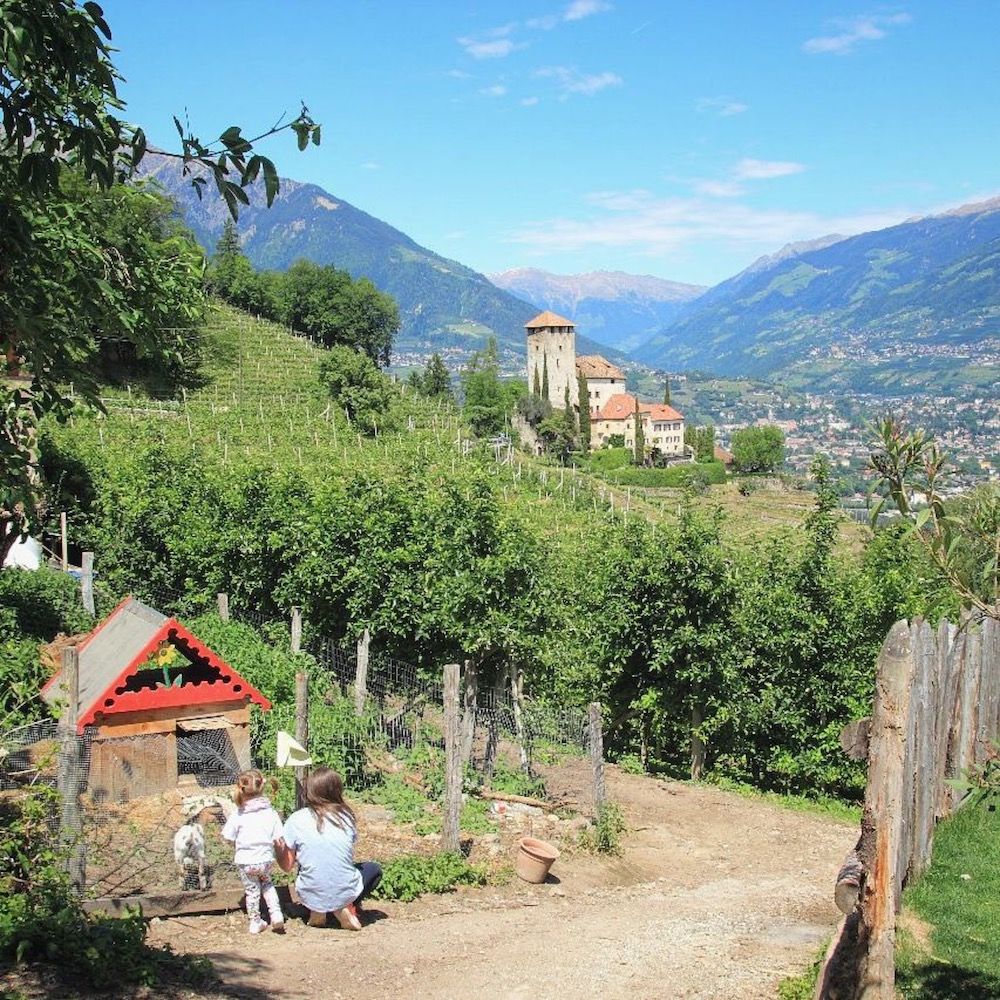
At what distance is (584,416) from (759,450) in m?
22.4

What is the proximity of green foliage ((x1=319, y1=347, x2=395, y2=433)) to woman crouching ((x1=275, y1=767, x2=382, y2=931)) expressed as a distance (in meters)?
44.7

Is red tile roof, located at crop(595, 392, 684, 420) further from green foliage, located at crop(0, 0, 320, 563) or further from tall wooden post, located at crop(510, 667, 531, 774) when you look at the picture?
green foliage, located at crop(0, 0, 320, 563)

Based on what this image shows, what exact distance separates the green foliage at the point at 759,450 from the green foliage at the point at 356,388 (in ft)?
231

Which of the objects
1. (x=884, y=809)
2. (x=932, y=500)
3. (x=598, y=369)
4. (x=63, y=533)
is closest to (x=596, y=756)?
(x=884, y=809)

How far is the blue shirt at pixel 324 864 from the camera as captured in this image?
7.30 meters

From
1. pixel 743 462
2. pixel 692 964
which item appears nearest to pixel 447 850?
pixel 692 964

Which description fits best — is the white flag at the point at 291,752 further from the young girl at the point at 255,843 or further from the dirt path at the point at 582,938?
the dirt path at the point at 582,938

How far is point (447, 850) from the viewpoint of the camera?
8.92m

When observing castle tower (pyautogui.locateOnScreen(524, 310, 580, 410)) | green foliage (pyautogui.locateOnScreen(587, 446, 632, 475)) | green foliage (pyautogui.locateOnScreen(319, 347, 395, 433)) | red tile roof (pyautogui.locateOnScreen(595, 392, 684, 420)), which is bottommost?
green foliage (pyautogui.locateOnScreen(587, 446, 632, 475))

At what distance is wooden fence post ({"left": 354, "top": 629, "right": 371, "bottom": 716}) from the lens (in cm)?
1215

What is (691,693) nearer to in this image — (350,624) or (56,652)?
(350,624)

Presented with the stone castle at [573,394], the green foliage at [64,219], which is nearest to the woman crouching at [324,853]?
the green foliage at [64,219]

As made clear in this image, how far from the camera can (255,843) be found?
7.26m

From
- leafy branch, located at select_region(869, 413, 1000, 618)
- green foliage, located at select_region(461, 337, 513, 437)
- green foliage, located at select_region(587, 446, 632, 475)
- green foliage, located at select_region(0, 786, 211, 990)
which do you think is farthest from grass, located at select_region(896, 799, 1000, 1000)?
green foliage, located at select_region(587, 446, 632, 475)
